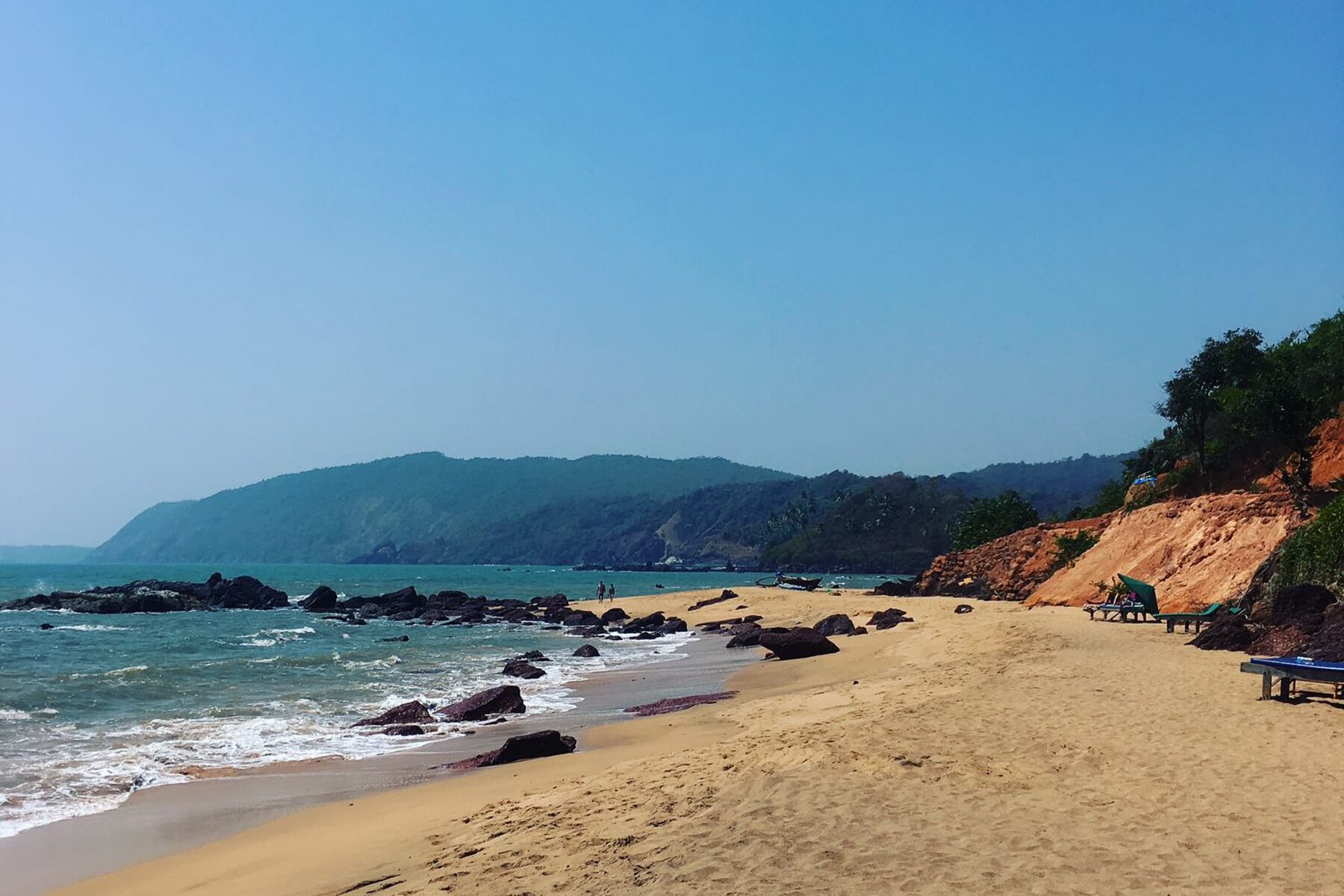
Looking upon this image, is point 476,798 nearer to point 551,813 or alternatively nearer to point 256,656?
point 551,813

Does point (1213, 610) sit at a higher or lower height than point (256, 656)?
higher

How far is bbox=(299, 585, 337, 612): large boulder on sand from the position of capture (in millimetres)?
66500

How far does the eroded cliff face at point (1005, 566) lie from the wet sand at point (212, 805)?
3386 centimetres

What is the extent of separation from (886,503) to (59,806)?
16797 cm

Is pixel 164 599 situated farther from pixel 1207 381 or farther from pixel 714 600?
pixel 1207 381

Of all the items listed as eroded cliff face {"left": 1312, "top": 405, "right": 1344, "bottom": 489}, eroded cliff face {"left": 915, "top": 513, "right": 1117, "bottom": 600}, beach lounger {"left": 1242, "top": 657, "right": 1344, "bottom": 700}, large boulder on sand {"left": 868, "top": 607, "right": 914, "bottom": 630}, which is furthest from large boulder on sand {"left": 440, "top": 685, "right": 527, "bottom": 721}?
eroded cliff face {"left": 915, "top": 513, "right": 1117, "bottom": 600}

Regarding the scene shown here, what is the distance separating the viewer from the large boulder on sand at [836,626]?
104 ft

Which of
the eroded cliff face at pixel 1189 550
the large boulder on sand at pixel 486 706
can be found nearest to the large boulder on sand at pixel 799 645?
the large boulder on sand at pixel 486 706

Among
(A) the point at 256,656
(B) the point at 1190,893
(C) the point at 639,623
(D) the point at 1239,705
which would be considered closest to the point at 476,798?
(B) the point at 1190,893

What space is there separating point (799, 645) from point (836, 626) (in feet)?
23.6

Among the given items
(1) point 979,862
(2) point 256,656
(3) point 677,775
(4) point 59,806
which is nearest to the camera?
(1) point 979,862

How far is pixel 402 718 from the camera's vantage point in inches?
666

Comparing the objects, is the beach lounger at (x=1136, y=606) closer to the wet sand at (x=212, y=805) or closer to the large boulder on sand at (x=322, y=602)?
the wet sand at (x=212, y=805)

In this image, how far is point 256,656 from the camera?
30.8m
